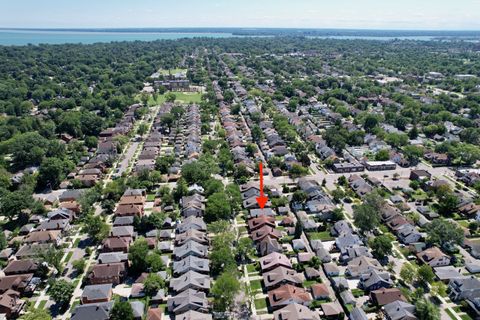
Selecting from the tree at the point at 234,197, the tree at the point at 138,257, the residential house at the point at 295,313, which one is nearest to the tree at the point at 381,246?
the residential house at the point at 295,313

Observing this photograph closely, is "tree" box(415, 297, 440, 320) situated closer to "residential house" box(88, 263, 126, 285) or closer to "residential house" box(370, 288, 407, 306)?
"residential house" box(370, 288, 407, 306)

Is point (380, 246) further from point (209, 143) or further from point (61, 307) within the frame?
point (209, 143)

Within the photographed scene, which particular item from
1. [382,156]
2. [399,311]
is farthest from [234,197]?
[382,156]

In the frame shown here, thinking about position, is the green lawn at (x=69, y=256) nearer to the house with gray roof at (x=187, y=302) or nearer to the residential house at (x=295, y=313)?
the house with gray roof at (x=187, y=302)

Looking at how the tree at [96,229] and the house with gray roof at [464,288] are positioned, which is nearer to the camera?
the house with gray roof at [464,288]

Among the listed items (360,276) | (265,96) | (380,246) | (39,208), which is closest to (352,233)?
(380,246)

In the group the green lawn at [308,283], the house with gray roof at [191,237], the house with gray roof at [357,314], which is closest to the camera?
the house with gray roof at [357,314]

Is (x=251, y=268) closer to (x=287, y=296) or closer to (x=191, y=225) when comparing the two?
(x=287, y=296)

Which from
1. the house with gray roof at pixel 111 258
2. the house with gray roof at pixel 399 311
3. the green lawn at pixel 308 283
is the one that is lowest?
the green lawn at pixel 308 283
